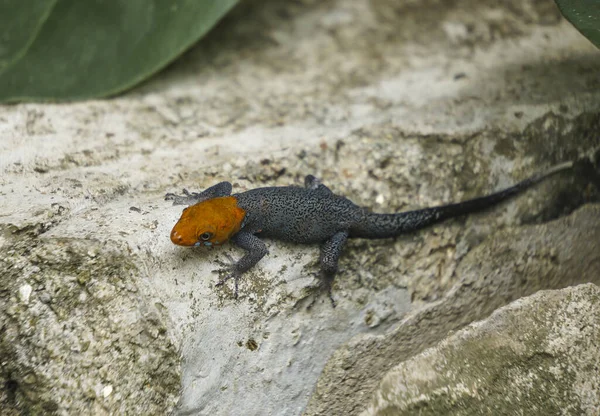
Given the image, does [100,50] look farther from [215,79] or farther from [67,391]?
[67,391]

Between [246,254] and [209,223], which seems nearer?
[209,223]

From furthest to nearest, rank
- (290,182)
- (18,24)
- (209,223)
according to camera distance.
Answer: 1. (18,24)
2. (290,182)
3. (209,223)

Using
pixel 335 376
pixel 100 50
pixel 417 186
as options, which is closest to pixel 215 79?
pixel 100 50

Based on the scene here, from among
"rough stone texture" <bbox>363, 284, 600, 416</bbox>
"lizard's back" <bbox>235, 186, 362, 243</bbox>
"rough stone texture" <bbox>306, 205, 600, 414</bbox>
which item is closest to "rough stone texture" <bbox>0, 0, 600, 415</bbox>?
"rough stone texture" <bbox>306, 205, 600, 414</bbox>

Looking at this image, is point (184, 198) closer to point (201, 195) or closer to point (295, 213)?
point (201, 195)

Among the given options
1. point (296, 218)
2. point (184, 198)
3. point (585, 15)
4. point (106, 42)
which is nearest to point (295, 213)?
point (296, 218)

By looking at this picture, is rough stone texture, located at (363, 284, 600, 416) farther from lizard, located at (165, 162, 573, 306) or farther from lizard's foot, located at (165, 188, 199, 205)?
lizard's foot, located at (165, 188, 199, 205)

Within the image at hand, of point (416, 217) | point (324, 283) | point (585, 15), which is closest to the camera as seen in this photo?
point (585, 15)

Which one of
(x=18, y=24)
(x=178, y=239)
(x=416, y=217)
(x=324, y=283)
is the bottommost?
(x=324, y=283)
